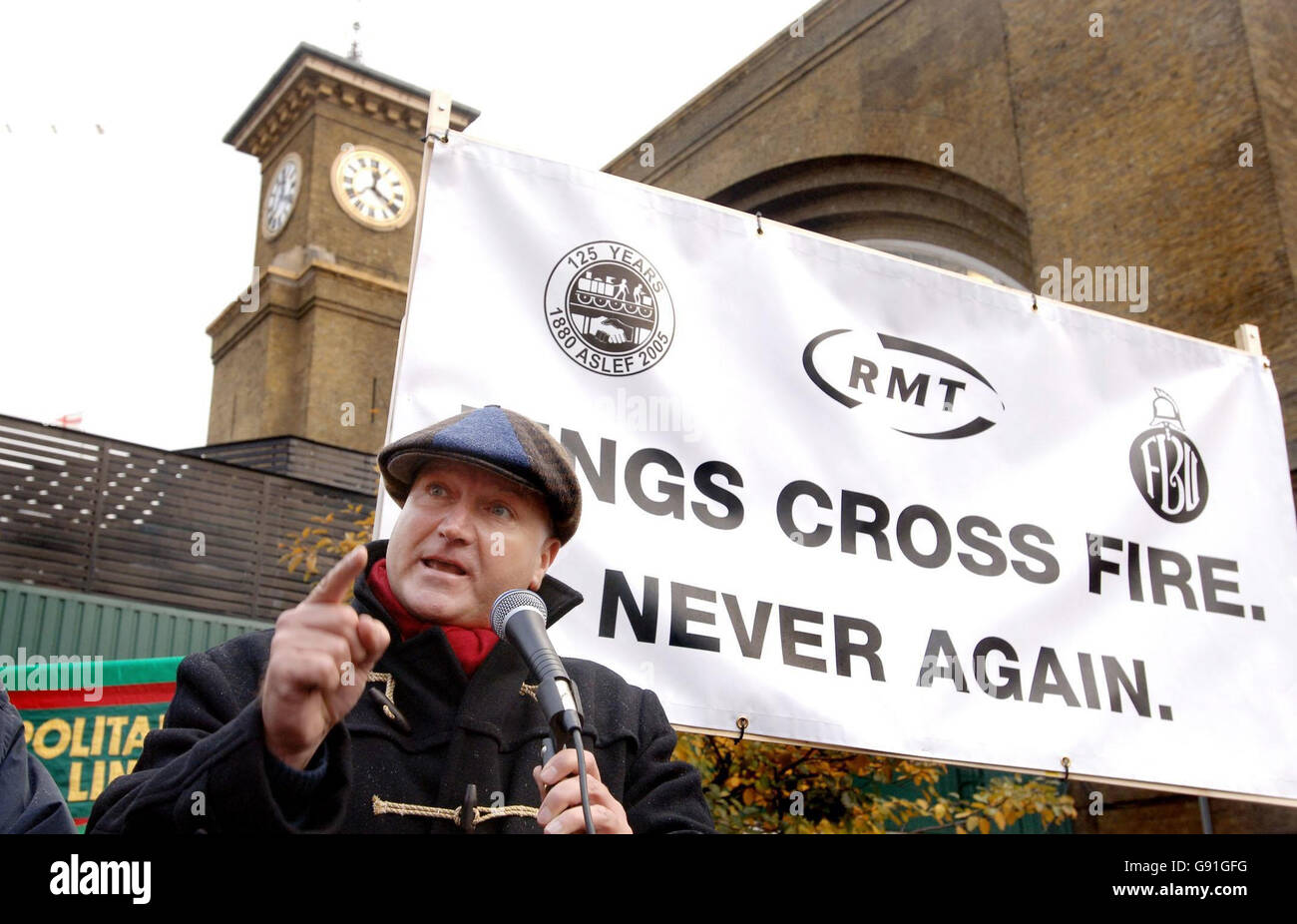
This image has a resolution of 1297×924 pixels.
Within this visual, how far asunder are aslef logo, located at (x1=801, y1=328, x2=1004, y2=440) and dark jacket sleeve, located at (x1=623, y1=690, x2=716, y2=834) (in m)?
1.67

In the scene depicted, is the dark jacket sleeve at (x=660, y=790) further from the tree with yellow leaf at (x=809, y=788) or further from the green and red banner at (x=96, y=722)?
the tree with yellow leaf at (x=809, y=788)

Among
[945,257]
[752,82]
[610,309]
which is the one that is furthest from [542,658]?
[752,82]

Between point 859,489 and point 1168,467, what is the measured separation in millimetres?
1451

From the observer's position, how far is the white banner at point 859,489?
355 cm

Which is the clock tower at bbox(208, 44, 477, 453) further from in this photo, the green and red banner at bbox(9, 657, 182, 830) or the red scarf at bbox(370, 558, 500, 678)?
the red scarf at bbox(370, 558, 500, 678)

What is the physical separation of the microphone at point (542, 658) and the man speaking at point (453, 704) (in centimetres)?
7

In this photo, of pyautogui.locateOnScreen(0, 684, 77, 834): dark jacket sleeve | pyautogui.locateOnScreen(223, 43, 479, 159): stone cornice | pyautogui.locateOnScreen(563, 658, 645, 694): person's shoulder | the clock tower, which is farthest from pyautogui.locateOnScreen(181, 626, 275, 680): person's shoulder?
pyautogui.locateOnScreen(223, 43, 479, 159): stone cornice

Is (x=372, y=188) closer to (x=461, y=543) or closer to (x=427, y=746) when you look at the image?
(x=461, y=543)

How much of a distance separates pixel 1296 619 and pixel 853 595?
203cm

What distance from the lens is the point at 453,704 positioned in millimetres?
2396

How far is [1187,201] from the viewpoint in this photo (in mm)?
11312

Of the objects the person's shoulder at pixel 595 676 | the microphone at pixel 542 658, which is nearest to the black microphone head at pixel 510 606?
the microphone at pixel 542 658

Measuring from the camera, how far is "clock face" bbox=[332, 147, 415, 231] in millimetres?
30864
